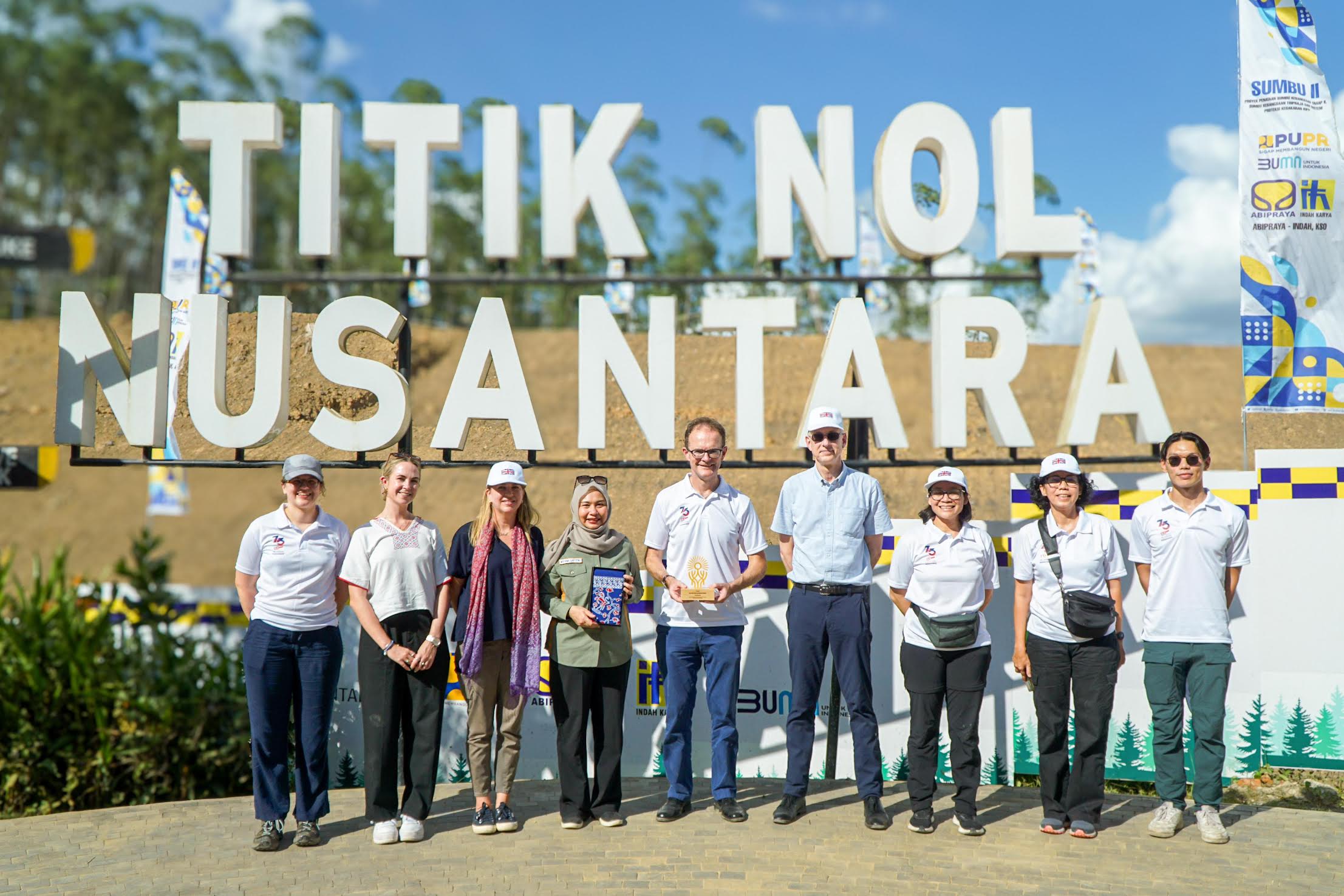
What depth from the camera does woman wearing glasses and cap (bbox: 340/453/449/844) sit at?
429cm

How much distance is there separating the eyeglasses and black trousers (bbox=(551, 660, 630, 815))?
6.91ft

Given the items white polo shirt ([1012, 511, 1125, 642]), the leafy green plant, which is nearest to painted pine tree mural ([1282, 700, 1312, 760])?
white polo shirt ([1012, 511, 1125, 642])

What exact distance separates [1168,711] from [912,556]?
1352mm

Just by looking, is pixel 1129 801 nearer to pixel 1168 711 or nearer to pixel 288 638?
pixel 1168 711

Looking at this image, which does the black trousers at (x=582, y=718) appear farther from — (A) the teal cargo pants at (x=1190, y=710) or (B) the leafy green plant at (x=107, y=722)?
(B) the leafy green plant at (x=107, y=722)

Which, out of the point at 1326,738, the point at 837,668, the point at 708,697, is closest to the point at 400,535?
the point at 708,697

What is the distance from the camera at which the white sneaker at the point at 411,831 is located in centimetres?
434

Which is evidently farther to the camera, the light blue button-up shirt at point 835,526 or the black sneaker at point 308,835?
the light blue button-up shirt at point 835,526

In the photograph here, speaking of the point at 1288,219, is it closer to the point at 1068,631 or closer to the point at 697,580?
the point at 1068,631

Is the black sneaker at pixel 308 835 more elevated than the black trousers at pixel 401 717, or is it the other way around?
the black trousers at pixel 401 717

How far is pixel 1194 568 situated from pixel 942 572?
116 centimetres

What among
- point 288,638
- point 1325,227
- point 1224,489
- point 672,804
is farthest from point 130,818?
point 1325,227

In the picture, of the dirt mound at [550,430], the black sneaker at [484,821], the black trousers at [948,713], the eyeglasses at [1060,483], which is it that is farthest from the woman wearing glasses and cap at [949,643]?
the dirt mound at [550,430]

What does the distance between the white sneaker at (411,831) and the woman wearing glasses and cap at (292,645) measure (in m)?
0.38
